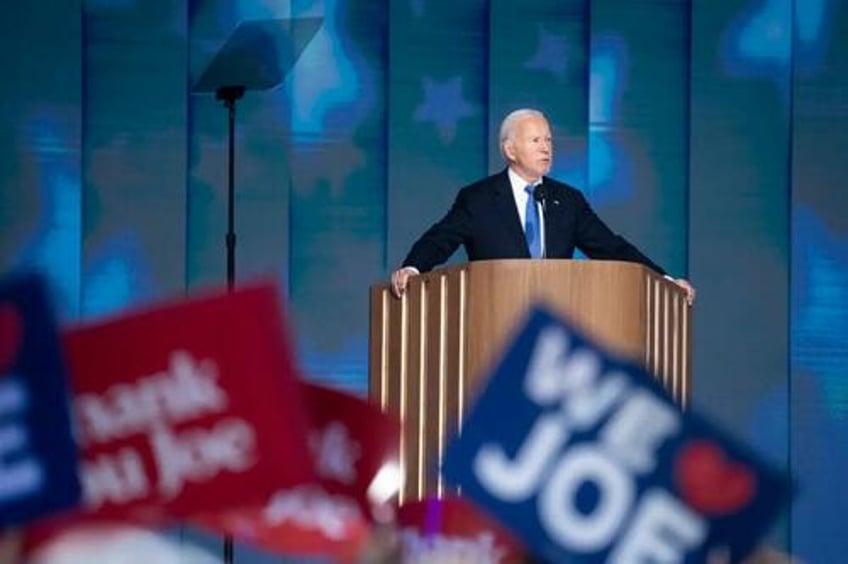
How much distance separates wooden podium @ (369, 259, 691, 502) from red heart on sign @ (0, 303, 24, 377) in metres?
2.20

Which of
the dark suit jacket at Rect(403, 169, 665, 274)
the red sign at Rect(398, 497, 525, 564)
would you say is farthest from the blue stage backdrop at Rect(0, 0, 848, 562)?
the red sign at Rect(398, 497, 525, 564)

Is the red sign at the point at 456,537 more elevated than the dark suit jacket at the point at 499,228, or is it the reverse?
the dark suit jacket at the point at 499,228

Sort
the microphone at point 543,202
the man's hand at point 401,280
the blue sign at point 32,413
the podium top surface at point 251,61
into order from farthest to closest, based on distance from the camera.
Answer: the podium top surface at point 251,61 < the microphone at point 543,202 < the man's hand at point 401,280 < the blue sign at point 32,413

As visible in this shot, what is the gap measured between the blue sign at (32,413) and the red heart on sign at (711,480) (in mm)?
432

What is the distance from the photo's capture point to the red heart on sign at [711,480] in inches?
59.6

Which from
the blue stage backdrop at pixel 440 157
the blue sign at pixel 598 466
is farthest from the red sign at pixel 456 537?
the blue stage backdrop at pixel 440 157

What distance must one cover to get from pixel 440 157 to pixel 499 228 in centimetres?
191

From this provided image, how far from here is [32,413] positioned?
1419 millimetres

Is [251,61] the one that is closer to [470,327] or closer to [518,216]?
[518,216]

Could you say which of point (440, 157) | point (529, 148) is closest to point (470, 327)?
point (529, 148)

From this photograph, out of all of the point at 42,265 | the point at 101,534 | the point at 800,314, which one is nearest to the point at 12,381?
the point at 101,534

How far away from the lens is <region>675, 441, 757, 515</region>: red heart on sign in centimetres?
151

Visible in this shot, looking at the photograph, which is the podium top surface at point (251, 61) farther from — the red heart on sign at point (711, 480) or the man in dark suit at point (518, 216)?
the red heart on sign at point (711, 480)

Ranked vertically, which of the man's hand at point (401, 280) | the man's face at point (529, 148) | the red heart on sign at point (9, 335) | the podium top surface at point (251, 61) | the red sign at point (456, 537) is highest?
the podium top surface at point (251, 61)
